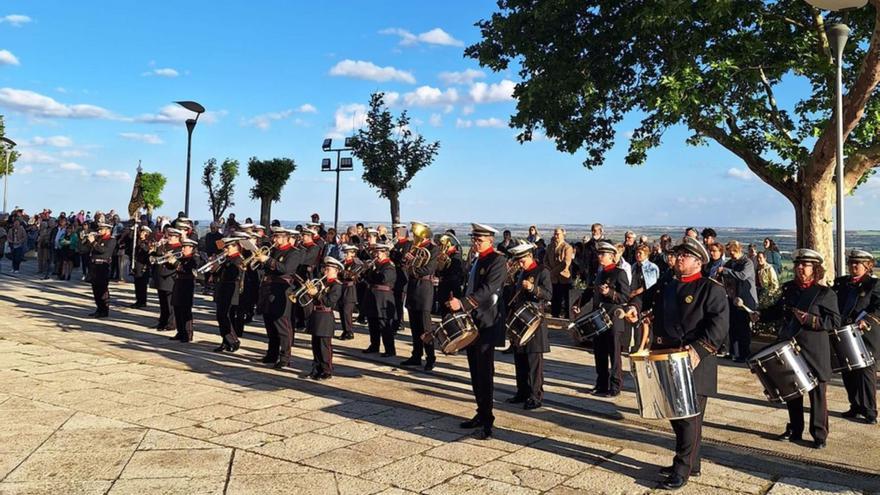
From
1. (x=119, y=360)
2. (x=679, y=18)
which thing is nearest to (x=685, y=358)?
(x=119, y=360)

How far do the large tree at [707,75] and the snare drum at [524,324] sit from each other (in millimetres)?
6754

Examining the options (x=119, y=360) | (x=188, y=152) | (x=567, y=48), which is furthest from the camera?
(x=188, y=152)

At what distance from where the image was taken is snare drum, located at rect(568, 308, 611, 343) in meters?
8.06

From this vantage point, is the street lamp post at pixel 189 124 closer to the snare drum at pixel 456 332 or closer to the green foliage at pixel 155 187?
the snare drum at pixel 456 332

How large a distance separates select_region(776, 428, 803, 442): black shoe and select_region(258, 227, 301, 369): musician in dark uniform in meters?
6.05

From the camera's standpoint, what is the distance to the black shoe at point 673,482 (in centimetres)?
522

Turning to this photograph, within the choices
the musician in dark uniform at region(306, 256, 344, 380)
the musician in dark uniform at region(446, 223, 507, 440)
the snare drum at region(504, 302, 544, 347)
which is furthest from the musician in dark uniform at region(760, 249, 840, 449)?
the musician in dark uniform at region(306, 256, 344, 380)

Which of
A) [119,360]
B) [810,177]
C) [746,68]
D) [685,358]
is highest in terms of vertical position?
[746,68]

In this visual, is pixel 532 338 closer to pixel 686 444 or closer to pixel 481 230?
pixel 481 230

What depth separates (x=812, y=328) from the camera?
6621mm

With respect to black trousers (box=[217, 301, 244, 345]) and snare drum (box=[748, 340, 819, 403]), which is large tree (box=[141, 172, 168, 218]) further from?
snare drum (box=[748, 340, 819, 403])

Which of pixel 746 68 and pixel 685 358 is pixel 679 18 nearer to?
pixel 746 68

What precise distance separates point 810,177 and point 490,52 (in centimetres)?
733

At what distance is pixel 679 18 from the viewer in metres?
13.0
